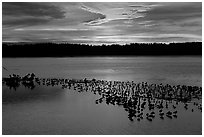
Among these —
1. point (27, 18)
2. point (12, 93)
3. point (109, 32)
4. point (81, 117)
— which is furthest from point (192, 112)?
point (12, 93)

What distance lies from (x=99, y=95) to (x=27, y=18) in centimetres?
395

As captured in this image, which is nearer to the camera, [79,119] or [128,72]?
[79,119]

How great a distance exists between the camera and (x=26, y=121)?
8.74m

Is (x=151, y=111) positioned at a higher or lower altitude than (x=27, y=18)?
lower

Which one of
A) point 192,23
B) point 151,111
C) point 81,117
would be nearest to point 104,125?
point 81,117

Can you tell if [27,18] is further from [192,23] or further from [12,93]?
[192,23]

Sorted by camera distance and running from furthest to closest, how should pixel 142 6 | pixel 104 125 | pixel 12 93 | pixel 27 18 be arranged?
pixel 12 93 → pixel 27 18 → pixel 104 125 → pixel 142 6

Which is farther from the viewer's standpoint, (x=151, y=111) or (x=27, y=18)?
(x=27, y=18)

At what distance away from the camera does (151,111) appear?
955cm

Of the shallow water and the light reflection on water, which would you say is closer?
the light reflection on water

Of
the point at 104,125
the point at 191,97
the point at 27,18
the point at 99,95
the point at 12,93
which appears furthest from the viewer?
the point at 12,93

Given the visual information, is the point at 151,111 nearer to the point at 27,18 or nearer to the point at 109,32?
the point at 109,32

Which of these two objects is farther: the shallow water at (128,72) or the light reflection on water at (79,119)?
the shallow water at (128,72)

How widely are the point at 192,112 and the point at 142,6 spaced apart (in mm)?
3437
